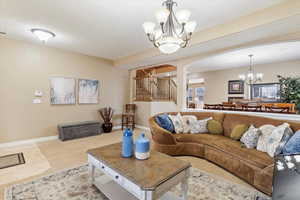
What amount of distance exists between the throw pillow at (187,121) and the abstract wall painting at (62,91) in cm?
357

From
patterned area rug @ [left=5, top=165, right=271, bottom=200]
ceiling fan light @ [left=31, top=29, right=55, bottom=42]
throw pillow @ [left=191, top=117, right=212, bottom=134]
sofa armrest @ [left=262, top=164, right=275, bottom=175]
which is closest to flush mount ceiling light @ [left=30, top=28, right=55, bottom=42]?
ceiling fan light @ [left=31, top=29, right=55, bottom=42]

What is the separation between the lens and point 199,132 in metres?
3.53

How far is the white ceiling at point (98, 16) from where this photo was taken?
2.25 m

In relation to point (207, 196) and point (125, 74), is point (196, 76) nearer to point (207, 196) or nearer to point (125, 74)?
point (125, 74)

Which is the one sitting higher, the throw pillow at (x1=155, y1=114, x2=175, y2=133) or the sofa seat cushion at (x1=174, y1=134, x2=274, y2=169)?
the throw pillow at (x1=155, y1=114, x2=175, y2=133)

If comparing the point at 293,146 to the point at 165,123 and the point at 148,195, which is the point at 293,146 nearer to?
the point at 148,195

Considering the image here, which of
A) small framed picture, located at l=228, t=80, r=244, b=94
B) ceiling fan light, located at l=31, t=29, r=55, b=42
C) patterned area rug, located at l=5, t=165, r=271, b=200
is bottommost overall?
patterned area rug, located at l=5, t=165, r=271, b=200

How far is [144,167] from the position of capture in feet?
5.21

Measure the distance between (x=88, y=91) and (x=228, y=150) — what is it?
14.7ft

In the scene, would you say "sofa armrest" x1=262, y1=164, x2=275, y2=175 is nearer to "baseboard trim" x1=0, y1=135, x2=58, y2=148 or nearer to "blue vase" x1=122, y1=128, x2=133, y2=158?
"blue vase" x1=122, y1=128, x2=133, y2=158

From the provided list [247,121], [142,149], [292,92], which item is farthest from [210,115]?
[292,92]

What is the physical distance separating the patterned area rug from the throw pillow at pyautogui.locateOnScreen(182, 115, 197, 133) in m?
1.36

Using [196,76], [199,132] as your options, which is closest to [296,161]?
[199,132]

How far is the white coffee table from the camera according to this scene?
1.33 metres
